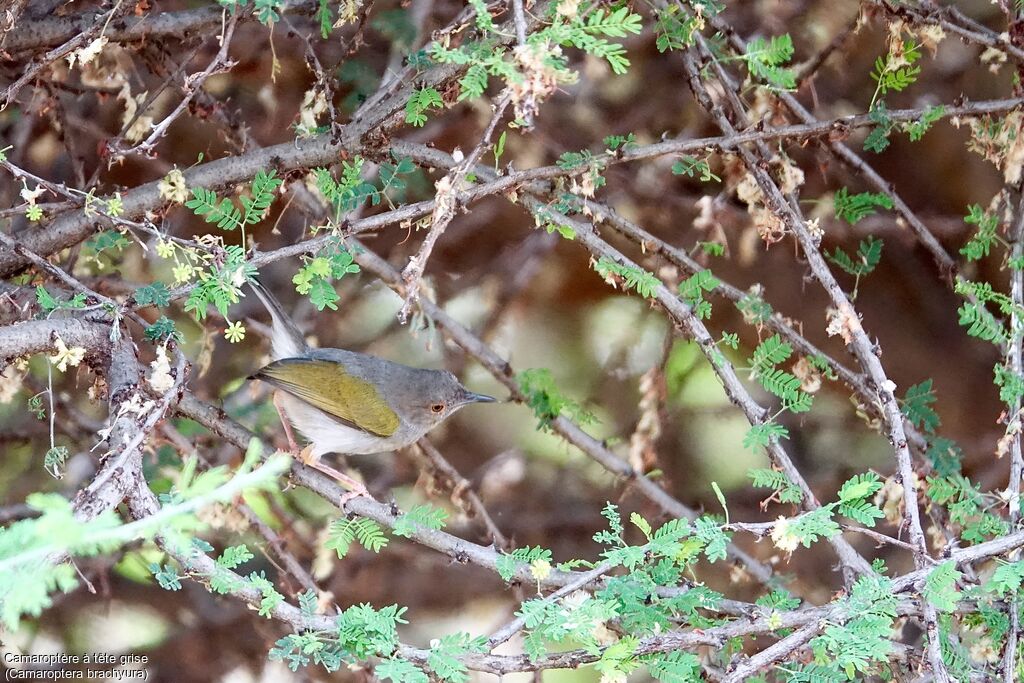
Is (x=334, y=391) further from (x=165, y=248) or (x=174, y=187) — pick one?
(x=165, y=248)

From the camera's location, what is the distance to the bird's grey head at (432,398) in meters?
4.53

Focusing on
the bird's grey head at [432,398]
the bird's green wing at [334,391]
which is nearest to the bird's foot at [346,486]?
the bird's green wing at [334,391]

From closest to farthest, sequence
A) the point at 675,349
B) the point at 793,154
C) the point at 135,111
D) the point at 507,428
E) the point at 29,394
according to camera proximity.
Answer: the point at 135,111, the point at 29,394, the point at 793,154, the point at 675,349, the point at 507,428

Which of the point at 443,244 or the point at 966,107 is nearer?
the point at 966,107

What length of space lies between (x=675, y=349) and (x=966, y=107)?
221 cm

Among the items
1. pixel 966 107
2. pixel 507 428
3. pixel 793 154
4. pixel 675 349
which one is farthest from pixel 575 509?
pixel 966 107

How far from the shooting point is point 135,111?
12.9 ft

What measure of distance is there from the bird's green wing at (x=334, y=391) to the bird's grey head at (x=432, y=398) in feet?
0.43

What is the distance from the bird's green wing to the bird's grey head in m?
0.13

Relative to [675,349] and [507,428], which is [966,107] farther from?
[507,428]

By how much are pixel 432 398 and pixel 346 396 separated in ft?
1.46

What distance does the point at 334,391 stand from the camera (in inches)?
168

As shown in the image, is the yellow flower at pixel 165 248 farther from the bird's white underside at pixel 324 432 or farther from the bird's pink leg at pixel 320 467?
the bird's white underside at pixel 324 432

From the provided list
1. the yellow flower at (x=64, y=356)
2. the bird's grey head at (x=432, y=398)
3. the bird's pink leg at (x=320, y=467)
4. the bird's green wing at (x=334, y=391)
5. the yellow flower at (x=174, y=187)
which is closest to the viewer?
the yellow flower at (x=64, y=356)
